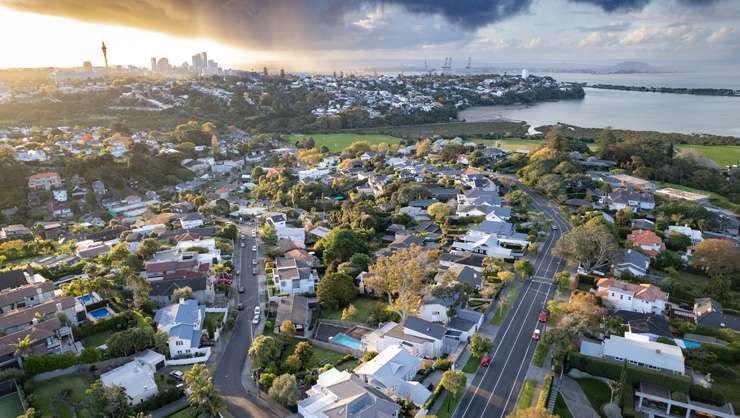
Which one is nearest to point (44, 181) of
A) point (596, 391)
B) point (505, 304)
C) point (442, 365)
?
point (442, 365)

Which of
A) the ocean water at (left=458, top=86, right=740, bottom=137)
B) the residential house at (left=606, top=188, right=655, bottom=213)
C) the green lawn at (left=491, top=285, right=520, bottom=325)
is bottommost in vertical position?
the green lawn at (left=491, top=285, right=520, bottom=325)

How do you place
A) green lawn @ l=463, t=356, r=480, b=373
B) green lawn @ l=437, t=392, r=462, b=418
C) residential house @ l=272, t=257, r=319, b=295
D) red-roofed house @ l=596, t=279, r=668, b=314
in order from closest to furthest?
green lawn @ l=437, t=392, r=462, b=418 → green lawn @ l=463, t=356, r=480, b=373 → red-roofed house @ l=596, t=279, r=668, b=314 → residential house @ l=272, t=257, r=319, b=295

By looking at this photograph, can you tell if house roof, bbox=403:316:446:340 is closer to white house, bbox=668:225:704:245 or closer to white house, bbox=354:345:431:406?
white house, bbox=354:345:431:406

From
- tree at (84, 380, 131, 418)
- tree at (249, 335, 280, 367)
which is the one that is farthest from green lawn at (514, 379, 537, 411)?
tree at (84, 380, 131, 418)

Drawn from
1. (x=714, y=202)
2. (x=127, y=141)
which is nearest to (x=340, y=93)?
→ (x=127, y=141)

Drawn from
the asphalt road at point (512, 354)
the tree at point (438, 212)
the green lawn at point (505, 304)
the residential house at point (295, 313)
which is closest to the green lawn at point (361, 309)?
the residential house at point (295, 313)

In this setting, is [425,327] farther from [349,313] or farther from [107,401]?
[107,401]
